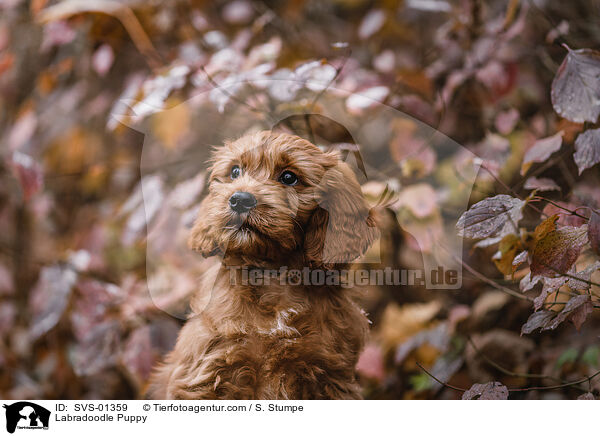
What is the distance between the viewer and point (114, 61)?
0.66 meters

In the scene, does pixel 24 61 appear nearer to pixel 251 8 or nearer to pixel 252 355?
pixel 251 8

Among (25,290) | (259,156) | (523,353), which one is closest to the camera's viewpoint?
(259,156)

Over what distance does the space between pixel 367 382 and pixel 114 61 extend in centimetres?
56

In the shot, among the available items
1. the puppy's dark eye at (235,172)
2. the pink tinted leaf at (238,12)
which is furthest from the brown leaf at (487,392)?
the pink tinted leaf at (238,12)

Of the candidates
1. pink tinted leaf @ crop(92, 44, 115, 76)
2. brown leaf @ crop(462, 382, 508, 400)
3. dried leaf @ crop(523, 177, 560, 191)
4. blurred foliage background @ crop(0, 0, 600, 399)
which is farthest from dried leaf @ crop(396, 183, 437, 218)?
pink tinted leaf @ crop(92, 44, 115, 76)

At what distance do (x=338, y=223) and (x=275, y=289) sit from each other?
0.09 meters

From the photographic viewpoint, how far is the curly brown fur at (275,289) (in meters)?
0.45

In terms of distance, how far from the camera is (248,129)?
0.50 metres

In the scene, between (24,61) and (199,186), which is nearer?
(199,186)

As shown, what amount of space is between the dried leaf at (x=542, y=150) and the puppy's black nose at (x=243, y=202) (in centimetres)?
34

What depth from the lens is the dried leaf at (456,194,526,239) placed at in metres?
0.46

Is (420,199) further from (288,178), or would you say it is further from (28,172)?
(28,172)
